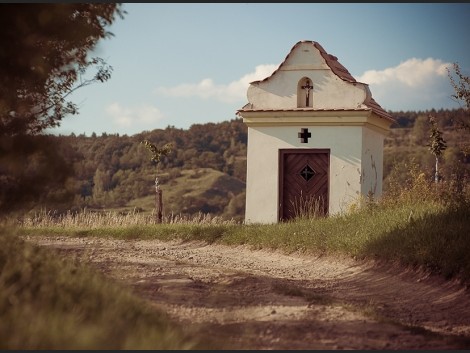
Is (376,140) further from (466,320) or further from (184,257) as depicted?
(466,320)

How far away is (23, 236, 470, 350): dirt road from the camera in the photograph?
733 centimetres

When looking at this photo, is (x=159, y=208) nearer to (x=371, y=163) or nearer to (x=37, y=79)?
(x=371, y=163)

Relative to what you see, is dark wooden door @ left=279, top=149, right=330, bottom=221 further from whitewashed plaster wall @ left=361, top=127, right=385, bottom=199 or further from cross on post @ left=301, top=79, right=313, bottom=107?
cross on post @ left=301, top=79, right=313, bottom=107

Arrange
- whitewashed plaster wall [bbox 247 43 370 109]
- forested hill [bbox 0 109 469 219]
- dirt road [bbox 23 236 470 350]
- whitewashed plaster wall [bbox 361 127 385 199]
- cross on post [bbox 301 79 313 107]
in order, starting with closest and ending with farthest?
dirt road [bbox 23 236 470 350] → whitewashed plaster wall [bbox 247 43 370 109] → whitewashed plaster wall [bbox 361 127 385 199] → cross on post [bbox 301 79 313 107] → forested hill [bbox 0 109 469 219]

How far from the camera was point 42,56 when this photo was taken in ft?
31.5

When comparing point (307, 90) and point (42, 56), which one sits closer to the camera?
point (42, 56)

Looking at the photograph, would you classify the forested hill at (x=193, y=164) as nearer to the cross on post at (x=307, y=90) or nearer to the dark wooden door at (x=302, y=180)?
the dark wooden door at (x=302, y=180)

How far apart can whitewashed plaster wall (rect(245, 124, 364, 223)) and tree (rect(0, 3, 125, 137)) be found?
43.7ft

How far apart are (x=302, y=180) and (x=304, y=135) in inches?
54.5

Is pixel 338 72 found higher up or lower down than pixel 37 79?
higher up

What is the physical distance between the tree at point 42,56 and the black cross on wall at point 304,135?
13.3m

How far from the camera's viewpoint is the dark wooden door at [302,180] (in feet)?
77.7

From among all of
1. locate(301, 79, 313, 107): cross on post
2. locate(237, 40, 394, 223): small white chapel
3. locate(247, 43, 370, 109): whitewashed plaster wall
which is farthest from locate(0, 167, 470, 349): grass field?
locate(301, 79, 313, 107): cross on post

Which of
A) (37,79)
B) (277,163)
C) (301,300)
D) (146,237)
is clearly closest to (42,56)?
(37,79)
